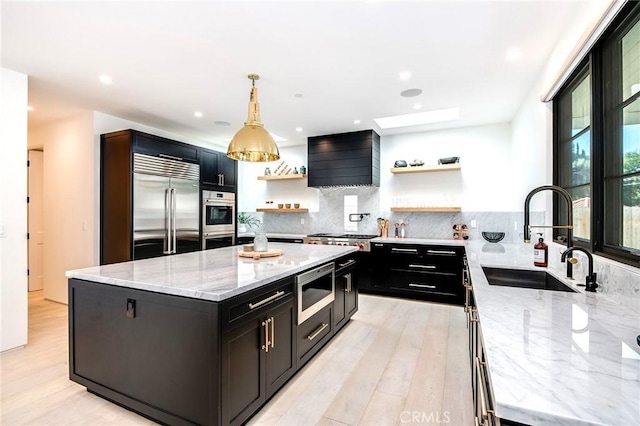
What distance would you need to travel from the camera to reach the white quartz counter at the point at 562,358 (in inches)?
25.4

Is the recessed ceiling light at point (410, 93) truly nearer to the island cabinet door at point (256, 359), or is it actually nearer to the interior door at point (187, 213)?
the island cabinet door at point (256, 359)

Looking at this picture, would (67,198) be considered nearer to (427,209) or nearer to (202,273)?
(202,273)

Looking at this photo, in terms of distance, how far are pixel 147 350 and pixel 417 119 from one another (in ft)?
14.5

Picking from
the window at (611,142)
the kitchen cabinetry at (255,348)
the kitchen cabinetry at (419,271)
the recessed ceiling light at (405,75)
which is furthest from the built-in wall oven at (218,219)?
the window at (611,142)

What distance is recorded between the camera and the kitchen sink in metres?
2.18

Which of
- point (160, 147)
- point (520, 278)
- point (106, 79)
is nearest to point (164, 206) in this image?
point (160, 147)

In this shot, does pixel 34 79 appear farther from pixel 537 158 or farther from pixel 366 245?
pixel 537 158

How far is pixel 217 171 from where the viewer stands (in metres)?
5.20

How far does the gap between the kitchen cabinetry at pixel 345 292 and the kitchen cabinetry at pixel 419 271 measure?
111cm

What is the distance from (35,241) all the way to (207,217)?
2950mm

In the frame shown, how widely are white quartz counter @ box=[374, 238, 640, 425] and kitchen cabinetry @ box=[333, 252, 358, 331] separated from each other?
6.00 ft

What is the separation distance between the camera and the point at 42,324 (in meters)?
3.59

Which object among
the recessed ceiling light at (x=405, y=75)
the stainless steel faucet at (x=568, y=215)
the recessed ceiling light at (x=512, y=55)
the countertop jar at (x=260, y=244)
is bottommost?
the countertop jar at (x=260, y=244)

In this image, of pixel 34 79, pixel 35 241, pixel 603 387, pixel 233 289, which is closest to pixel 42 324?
pixel 35 241
